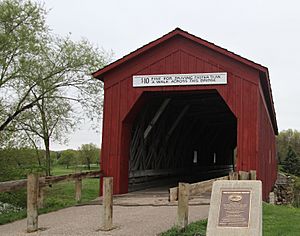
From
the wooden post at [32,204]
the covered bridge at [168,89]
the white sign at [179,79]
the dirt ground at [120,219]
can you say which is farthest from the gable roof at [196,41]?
the wooden post at [32,204]

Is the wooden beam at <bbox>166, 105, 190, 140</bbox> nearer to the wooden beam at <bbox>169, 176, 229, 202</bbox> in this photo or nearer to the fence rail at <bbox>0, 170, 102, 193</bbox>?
the fence rail at <bbox>0, 170, 102, 193</bbox>

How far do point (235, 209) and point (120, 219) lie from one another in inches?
141

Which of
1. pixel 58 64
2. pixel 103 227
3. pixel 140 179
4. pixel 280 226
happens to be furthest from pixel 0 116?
pixel 280 226

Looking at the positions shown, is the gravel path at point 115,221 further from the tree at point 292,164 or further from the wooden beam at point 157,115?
the tree at point 292,164

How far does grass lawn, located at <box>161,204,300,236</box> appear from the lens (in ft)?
22.6

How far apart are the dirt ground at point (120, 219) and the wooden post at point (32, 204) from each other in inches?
6.3

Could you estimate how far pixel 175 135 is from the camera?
20938 millimetres

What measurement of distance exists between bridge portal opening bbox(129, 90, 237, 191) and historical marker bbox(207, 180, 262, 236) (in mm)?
7671

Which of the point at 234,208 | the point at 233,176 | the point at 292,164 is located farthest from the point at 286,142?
the point at 234,208

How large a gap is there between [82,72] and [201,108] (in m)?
5.71

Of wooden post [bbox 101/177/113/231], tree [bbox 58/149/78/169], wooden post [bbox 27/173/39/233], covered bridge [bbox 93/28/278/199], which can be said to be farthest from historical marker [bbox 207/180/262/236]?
tree [bbox 58/149/78/169]

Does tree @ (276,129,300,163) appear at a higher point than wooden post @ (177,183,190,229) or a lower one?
higher

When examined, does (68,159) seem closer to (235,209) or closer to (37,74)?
(37,74)

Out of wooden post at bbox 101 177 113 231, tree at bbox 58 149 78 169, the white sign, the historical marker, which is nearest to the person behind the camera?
the historical marker
